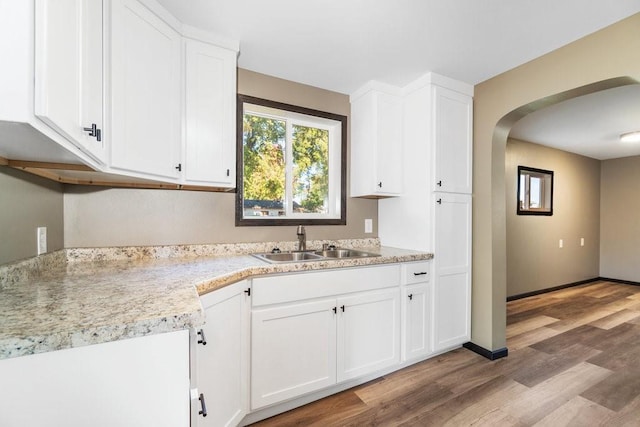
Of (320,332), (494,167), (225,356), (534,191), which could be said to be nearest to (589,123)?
(534,191)

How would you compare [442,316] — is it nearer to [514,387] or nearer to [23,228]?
[514,387]

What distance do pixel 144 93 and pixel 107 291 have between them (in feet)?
3.34

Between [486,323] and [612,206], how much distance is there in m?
4.93

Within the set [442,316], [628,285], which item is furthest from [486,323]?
[628,285]

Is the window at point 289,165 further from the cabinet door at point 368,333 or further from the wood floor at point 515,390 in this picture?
the wood floor at point 515,390

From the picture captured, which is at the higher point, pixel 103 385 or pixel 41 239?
pixel 41 239

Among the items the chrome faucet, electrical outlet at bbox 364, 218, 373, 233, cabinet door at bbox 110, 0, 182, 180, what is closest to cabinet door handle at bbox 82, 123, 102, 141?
cabinet door at bbox 110, 0, 182, 180

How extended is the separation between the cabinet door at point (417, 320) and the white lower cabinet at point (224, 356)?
3.93ft

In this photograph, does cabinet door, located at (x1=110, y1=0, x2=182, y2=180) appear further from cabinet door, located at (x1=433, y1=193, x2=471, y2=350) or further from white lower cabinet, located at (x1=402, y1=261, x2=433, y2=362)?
cabinet door, located at (x1=433, y1=193, x2=471, y2=350)

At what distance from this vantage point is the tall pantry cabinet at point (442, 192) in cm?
226

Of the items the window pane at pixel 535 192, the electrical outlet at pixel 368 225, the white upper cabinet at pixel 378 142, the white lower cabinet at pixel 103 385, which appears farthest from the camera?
the window pane at pixel 535 192

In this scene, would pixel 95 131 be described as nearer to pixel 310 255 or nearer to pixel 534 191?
pixel 310 255

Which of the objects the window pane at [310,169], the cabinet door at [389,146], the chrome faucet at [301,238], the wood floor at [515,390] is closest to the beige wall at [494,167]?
the wood floor at [515,390]

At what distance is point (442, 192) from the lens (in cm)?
229
